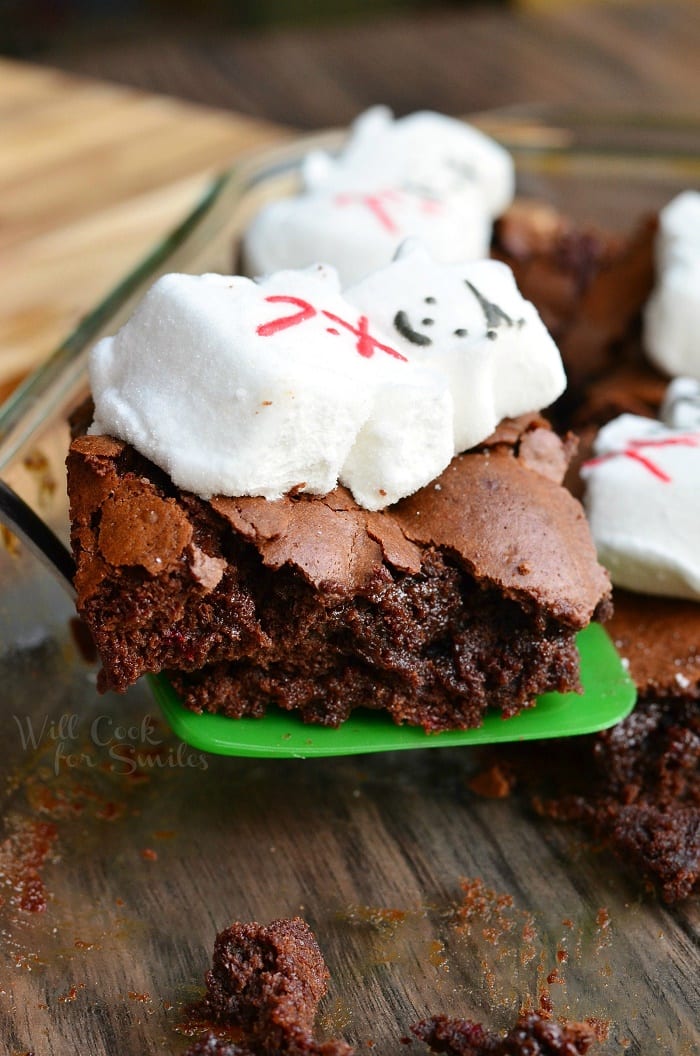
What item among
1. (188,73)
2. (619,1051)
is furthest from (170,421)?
(188,73)

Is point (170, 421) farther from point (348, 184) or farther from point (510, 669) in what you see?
point (348, 184)

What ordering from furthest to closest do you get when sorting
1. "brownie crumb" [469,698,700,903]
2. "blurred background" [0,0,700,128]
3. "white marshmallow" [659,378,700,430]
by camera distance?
"blurred background" [0,0,700,128]
"white marshmallow" [659,378,700,430]
"brownie crumb" [469,698,700,903]

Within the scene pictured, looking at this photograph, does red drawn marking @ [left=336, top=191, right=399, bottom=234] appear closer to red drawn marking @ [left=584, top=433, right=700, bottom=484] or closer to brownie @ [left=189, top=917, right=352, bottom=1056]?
red drawn marking @ [left=584, top=433, right=700, bottom=484]

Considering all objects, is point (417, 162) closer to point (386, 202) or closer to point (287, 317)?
point (386, 202)

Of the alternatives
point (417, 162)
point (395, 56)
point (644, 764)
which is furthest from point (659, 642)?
point (395, 56)

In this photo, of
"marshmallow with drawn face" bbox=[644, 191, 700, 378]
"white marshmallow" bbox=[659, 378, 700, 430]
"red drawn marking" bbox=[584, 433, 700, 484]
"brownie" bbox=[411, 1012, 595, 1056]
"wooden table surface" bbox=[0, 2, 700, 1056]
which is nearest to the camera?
"brownie" bbox=[411, 1012, 595, 1056]

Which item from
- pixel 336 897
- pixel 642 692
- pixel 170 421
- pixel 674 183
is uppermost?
pixel 170 421

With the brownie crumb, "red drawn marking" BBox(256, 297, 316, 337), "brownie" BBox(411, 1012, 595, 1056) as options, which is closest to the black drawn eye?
"red drawn marking" BBox(256, 297, 316, 337)
